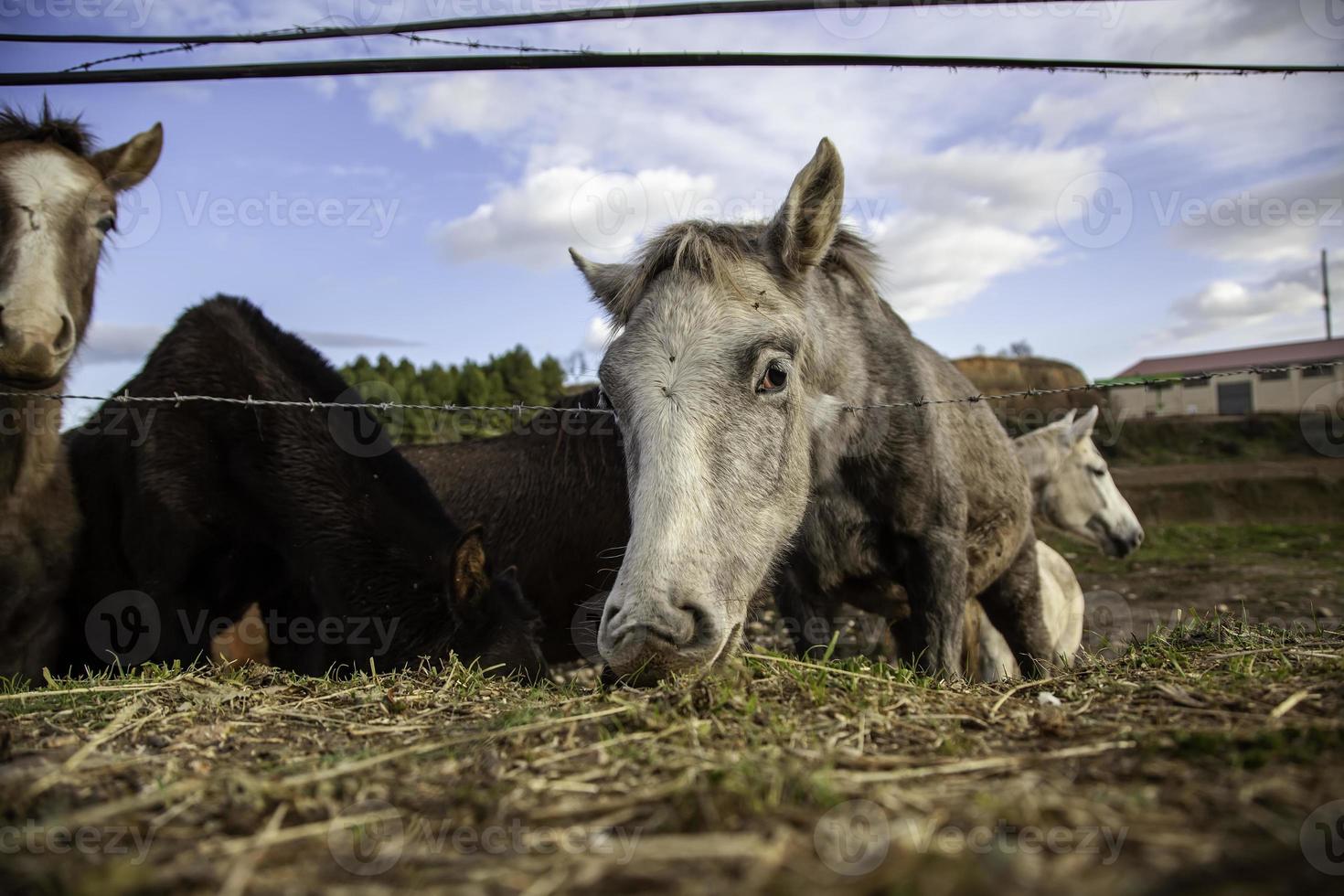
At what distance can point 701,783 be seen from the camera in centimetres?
169

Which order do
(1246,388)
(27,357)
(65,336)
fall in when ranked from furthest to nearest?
(1246,388)
(65,336)
(27,357)

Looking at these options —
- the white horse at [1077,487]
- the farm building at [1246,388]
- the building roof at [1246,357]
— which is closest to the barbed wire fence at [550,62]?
the white horse at [1077,487]

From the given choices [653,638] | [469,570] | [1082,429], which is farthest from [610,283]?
[1082,429]

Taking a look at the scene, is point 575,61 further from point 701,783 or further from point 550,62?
point 701,783

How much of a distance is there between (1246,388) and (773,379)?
160ft

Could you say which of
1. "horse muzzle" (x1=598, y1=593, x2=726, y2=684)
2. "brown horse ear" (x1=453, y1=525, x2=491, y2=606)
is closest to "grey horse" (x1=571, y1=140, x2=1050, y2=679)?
"horse muzzle" (x1=598, y1=593, x2=726, y2=684)

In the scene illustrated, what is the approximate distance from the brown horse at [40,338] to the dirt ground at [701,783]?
2.11 m

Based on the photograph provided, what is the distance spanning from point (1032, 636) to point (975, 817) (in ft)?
15.8

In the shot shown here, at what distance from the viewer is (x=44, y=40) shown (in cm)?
574

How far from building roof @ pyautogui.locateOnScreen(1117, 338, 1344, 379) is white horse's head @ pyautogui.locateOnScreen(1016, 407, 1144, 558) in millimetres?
34278

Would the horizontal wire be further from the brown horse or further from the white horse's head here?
the white horse's head

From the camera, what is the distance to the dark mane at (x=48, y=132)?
5059mm

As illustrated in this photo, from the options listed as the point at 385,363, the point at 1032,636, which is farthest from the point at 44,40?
the point at 385,363

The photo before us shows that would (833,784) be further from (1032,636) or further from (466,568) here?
(1032,636)
